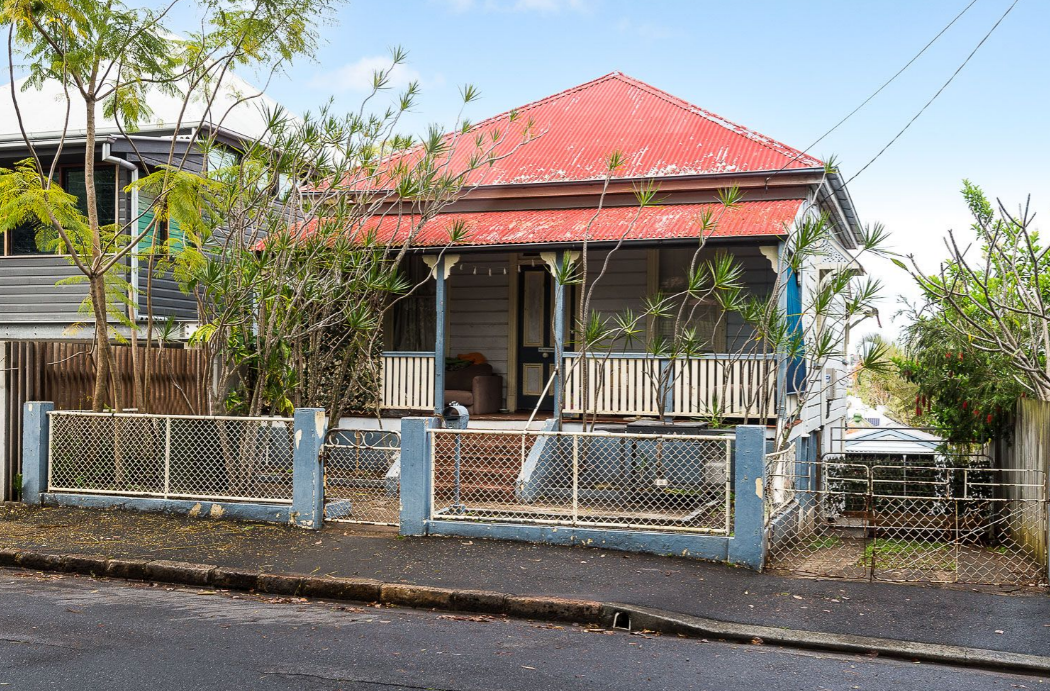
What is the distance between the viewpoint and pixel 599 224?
44.2 feet

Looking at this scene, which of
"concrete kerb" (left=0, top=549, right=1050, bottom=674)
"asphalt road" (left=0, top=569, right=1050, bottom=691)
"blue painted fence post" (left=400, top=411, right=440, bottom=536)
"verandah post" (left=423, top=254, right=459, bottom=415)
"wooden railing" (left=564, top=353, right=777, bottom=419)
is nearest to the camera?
"asphalt road" (left=0, top=569, right=1050, bottom=691)

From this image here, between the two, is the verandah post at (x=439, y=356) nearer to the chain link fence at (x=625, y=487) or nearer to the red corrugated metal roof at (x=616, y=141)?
the red corrugated metal roof at (x=616, y=141)

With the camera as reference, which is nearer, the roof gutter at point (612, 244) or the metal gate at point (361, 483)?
the metal gate at point (361, 483)

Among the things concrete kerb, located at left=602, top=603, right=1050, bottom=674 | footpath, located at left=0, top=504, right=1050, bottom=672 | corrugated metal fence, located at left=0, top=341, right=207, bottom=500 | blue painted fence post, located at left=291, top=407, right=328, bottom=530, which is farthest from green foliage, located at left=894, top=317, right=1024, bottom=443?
corrugated metal fence, located at left=0, top=341, right=207, bottom=500

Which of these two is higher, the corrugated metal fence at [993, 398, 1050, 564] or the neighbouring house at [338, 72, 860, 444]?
the neighbouring house at [338, 72, 860, 444]

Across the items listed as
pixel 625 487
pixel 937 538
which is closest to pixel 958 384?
pixel 937 538

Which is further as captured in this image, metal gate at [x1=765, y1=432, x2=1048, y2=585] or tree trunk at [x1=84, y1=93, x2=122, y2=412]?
tree trunk at [x1=84, y1=93, x2=122, y2=412]

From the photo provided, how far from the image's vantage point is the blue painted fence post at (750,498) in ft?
27.3

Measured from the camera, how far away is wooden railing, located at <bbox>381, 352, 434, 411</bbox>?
13.9 meters

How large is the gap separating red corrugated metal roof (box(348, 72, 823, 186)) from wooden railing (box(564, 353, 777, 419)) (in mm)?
2811

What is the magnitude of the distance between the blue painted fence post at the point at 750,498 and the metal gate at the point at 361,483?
3.46m

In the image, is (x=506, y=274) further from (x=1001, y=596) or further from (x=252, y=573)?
(x=1001, y=596)

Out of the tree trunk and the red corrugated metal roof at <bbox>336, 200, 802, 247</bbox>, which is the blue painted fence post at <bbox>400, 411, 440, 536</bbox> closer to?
the red corrugated metal roof at <bbox>336, 200, 802, 247</bbox>

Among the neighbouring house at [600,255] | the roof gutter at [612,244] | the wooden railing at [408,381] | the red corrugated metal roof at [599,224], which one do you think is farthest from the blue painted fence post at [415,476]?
the wooden railing at [408,381]
